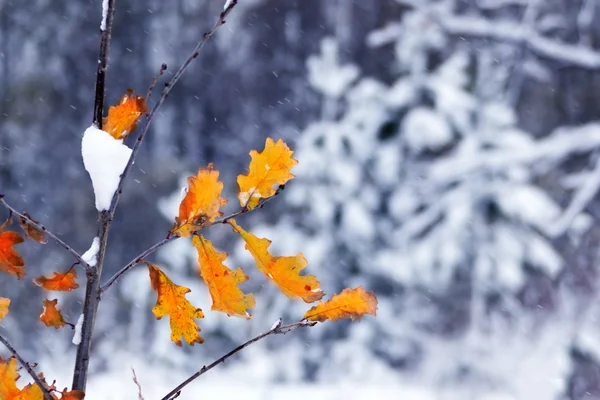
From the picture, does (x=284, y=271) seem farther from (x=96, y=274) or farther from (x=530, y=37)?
(x=530, y=37)

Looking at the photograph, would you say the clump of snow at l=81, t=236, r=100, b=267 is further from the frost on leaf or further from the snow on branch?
the snow on branch

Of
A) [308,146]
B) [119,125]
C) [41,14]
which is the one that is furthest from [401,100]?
[119,125]

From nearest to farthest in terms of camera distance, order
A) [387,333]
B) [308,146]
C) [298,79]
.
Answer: [308,146], [387,333], [298,79]

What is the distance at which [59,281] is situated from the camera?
2.12 feet

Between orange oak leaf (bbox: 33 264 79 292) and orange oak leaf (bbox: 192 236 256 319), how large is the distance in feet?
0.44

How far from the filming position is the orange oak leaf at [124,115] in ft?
2.06

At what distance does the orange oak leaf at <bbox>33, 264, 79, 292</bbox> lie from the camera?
63 cm

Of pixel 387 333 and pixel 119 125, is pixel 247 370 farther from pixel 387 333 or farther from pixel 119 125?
pixel 119 125

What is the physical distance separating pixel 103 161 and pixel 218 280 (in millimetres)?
154

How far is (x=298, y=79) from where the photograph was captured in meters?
9.33

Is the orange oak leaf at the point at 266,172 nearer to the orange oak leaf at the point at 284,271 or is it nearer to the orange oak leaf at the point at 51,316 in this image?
the orange oak leaf at the point at 284,271

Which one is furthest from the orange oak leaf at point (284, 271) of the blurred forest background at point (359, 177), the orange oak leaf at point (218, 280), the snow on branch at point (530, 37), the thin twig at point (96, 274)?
the snow on branch at point (530, 37)

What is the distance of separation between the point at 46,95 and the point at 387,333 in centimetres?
530

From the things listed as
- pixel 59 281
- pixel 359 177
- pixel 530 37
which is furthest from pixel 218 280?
pixel 359 177
